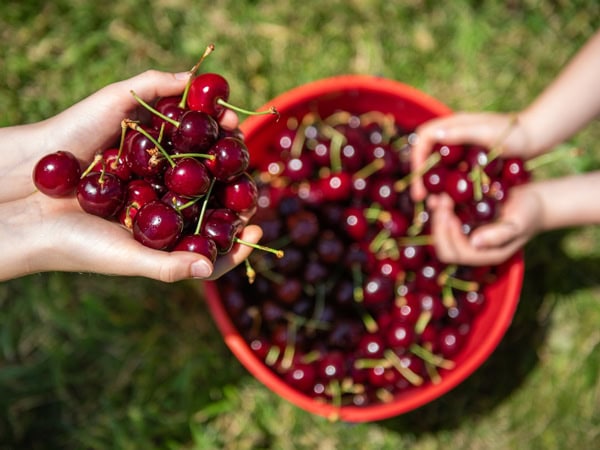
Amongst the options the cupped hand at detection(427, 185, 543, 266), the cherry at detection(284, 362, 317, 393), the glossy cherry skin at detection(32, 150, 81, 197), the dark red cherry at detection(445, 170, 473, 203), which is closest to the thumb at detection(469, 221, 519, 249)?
the cupped hand at detection(427, 185, 543, 266)

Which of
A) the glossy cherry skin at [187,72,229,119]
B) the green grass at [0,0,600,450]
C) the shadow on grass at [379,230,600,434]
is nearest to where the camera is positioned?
the glossy cherry skin at [187,72,229,119]

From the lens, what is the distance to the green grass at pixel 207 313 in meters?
2.81

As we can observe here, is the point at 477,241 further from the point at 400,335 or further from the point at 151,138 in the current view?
the point at 151,138

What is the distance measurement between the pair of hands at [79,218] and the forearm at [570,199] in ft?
4.04

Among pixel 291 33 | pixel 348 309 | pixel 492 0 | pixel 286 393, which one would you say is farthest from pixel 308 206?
pixel 492 0

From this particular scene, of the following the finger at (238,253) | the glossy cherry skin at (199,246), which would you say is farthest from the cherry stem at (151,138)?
the finger at (238,253)

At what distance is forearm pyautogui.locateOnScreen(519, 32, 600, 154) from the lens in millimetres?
2430

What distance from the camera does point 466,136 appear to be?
2445mm

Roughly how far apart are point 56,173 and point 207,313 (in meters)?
1.27

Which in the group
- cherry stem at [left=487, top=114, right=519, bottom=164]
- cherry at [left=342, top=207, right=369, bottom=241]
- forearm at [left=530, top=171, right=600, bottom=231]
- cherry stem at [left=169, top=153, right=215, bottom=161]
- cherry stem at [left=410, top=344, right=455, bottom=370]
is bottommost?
cherry stem at [left=410, top=344, right=455, bottom=370]

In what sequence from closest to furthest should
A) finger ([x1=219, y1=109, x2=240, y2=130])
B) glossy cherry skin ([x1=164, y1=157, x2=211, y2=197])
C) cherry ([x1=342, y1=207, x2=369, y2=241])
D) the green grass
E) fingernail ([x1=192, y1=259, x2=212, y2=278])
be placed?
fingernail ([x1=192, y1=259, x2=212, y2=278]) → glossy cherry skin ([x1=164, y1=157, x2=211, y2=197]) → finger ([x1=219, y1=109, x2=240, y2=130]) → cherry ([x1=342, y1=207, x2=369, y2=241]) → the green grass

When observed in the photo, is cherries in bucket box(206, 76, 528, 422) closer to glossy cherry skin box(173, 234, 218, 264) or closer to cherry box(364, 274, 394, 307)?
cherry box(364, 274, 394, 307)

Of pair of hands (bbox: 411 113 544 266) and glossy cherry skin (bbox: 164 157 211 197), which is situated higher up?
glossy cherry skin (bbox: 164 157 211 197)

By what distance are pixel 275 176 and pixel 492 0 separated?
1613mm
